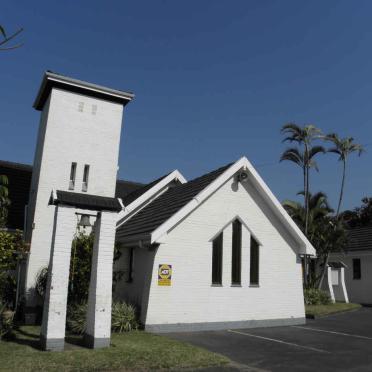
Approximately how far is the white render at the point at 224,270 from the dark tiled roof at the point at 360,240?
14.4 m

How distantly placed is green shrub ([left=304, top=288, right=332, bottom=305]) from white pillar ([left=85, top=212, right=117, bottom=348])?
16.4 meters

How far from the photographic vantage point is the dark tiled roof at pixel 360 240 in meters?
30.4

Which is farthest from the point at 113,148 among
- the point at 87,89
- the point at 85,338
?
the point at 85,338

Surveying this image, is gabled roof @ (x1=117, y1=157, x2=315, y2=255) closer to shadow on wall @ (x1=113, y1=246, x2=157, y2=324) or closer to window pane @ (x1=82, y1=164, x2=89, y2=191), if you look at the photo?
shadow on wall @ (x1=113, y1=246, x2=157, y2=324)

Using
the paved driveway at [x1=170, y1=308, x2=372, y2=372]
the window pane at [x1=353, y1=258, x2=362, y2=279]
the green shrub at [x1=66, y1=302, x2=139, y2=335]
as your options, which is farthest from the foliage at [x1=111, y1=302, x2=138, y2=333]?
the window pane at [x1=353, y1=258, x2=362, y2=279]

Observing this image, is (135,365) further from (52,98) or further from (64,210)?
(52,98)

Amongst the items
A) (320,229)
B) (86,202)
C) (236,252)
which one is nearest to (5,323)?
(86,202)

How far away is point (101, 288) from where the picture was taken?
11.2m

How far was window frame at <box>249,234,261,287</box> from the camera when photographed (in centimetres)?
1720

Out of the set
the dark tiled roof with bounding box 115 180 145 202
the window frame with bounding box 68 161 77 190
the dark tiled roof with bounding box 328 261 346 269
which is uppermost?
the dark tiled roof with bounding box 115 180 145 202

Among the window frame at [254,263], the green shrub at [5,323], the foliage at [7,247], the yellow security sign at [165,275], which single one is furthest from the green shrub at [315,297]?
the green shrub at [5,323]

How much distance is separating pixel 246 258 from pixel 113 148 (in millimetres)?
A: 7982

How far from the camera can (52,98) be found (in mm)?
18609

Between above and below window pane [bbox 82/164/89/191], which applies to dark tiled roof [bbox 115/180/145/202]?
above
